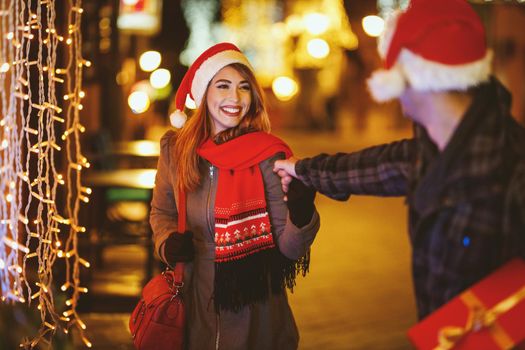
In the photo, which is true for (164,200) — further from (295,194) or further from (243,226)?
(295,194)

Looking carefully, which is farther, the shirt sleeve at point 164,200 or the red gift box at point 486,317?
the shirt sleeve at point 164,200

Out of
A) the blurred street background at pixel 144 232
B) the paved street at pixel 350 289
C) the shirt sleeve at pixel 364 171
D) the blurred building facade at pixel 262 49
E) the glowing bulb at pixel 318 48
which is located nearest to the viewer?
the shirt sleeve at pixel 364 171

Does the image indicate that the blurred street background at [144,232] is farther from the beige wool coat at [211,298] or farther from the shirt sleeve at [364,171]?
the shirt sleeve at [364,171]

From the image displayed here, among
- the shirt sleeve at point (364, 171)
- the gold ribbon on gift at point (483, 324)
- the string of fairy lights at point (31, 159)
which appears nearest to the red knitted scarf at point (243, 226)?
the shirt sleeve at point (364, 171)

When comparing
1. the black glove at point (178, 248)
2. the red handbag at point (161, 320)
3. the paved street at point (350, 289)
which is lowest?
the paved street at point (350, 289)

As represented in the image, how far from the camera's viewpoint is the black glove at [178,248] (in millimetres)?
3285

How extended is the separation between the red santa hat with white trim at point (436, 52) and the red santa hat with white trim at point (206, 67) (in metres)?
1.26

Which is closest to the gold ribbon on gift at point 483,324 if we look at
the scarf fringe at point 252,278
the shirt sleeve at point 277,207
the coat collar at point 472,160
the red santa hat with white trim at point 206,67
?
the coat collar at point 472,160

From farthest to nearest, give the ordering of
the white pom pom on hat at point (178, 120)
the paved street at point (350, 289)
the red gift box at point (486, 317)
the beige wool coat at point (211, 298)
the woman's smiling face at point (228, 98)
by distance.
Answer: the paved street at point (350, 289), the white pom pom on hat at point (178, 120), the woman's smiling face at point (228, 98), the beige wool coat at point (211, 298), the red gift box at point (486, 317)

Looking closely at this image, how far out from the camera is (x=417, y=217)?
2.45m

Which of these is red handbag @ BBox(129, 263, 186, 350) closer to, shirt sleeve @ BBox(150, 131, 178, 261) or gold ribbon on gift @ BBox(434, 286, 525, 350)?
shirt sleeve @ BBox(150, 131, 178, 261)

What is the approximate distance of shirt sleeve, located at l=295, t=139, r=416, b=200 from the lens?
268 centimetres

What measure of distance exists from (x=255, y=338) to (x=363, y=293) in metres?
3.50

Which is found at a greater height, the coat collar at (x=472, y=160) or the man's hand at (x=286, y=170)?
the coat collar at (x=472, y=160)
